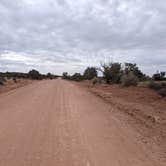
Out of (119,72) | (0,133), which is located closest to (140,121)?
(0,133)

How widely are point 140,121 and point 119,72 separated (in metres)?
46.1

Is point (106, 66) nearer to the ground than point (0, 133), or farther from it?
farther from it

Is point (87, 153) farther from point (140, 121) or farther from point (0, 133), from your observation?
point (140, 121)

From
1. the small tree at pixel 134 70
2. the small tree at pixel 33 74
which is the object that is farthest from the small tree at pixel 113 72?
the small tree at pixel 33 74

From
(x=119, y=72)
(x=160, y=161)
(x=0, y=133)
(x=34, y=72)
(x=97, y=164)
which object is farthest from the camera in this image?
(x=34, y=72)

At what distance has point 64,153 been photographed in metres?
5.63

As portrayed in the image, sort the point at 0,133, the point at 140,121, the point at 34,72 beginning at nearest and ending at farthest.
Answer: the point at 0,133 < the point at 140,121 < the point at 34,72

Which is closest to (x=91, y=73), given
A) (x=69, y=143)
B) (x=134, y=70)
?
(x=134, y=70)

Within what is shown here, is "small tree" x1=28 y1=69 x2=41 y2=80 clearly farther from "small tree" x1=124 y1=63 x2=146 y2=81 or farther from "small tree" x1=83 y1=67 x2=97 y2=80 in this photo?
"small tree" x1=124 y1=63 x2=146 y2=81

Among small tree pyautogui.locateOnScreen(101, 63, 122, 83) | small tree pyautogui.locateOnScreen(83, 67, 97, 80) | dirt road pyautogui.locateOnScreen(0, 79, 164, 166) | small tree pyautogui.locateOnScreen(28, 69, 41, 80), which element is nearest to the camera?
dirt road pyautogui.locateOnScreen(0, 79, 164, 166)

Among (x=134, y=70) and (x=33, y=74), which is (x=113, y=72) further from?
(x=33, y=74)

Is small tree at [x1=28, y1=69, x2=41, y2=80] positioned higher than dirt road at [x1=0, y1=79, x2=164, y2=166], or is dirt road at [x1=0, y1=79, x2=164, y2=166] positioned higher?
small tree at [x1=28, y1=69, x2=41, y2=80]

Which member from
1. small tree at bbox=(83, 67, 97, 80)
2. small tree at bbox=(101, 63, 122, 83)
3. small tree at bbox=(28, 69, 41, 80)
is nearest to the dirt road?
small tree at bbox=(101, 63, 122, 83)

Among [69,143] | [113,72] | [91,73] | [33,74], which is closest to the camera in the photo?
[69,143]
